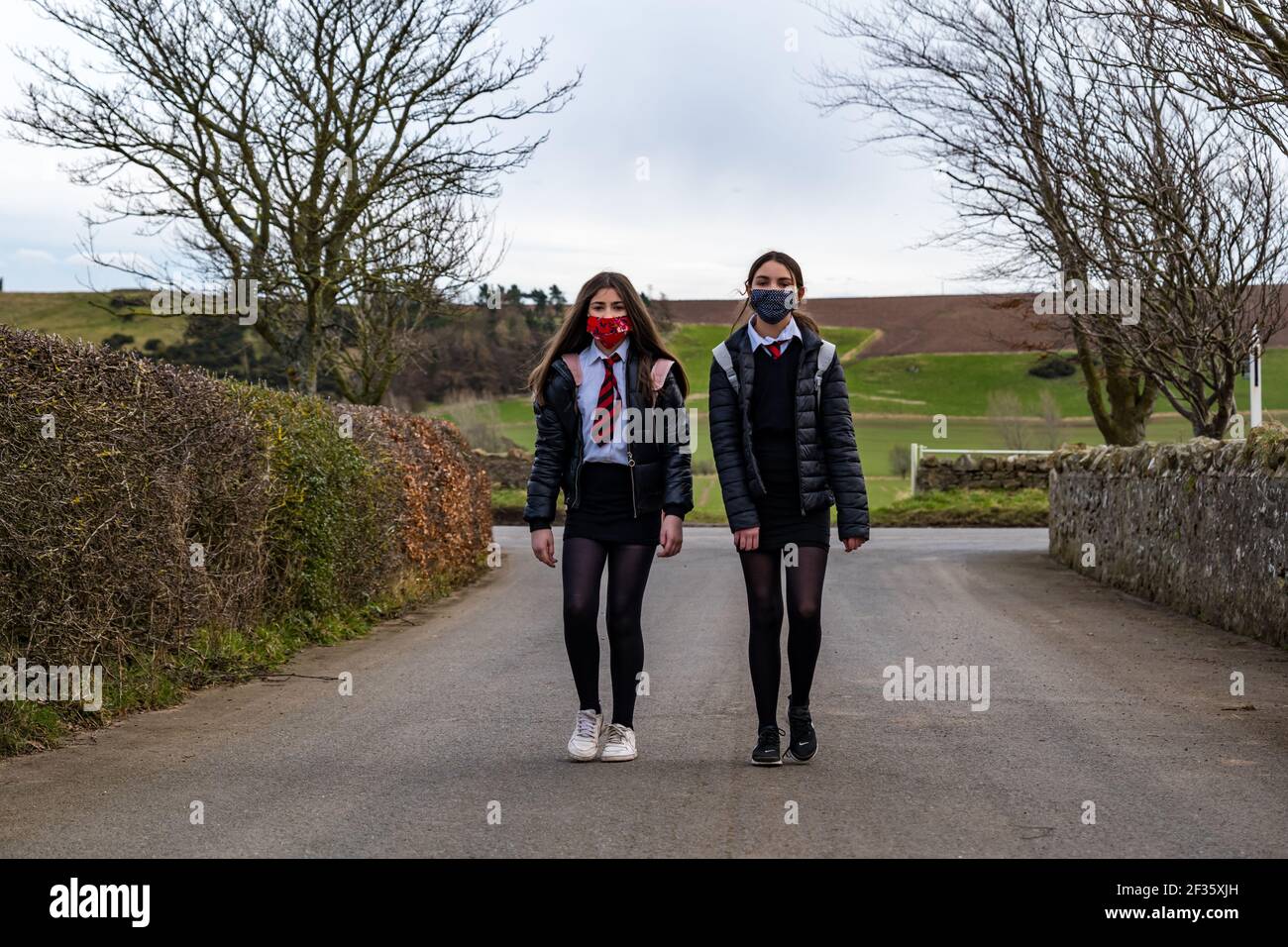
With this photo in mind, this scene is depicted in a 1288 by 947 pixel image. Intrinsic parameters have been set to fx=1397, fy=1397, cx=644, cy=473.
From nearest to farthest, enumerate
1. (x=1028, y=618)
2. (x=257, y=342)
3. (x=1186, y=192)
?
(x=1028, y=618) → (x=1186, y=192) → (x=257, y=342)

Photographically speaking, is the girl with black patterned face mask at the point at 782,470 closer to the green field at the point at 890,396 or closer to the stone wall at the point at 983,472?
the stone wall at the point at 983,472

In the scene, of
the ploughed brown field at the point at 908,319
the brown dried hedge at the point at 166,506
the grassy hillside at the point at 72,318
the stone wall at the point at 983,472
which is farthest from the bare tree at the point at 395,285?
the ploughed brown field at the point at 908,319

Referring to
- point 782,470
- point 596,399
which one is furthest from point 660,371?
point 782,470

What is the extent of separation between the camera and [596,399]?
6.45m

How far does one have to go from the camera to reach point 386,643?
36.8 ft

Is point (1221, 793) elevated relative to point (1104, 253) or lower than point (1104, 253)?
lower

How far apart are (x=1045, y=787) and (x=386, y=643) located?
6.56m

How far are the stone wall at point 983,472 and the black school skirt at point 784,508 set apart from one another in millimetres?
29122

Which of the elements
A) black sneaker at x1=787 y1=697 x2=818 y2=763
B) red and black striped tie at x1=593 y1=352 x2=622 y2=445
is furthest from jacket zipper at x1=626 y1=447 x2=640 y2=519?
black sneaker at x1=787 y1=697 x2=818 y2=763

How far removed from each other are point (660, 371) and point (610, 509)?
680 millimetres

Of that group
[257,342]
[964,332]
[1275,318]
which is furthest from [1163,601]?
[964,332]

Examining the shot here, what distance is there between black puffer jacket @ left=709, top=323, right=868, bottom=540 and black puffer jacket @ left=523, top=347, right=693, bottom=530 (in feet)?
0.75

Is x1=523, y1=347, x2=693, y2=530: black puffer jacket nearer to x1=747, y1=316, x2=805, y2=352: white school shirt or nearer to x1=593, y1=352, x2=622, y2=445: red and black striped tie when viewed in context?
x1=593, y1=352, x2=622, y2=445: red and black striped tie

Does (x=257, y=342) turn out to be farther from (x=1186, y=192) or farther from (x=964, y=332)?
(x=964, y=332)
